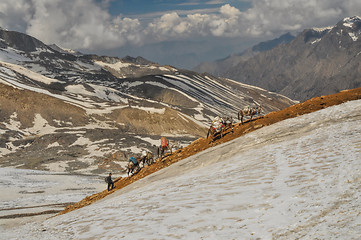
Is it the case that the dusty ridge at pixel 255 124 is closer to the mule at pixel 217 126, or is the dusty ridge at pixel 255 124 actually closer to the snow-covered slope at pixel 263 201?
the mule at pixel 217 126

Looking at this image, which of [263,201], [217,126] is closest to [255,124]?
[217,126]

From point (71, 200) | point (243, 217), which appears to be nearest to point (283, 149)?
point (243, 217)

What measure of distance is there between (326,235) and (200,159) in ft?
55.2

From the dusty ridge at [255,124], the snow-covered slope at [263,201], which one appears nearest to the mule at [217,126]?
the dusty ridge at [255,124]

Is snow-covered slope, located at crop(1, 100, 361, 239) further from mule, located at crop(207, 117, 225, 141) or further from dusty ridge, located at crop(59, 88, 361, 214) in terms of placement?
mule, located at crop(207, 117, 225, 141)

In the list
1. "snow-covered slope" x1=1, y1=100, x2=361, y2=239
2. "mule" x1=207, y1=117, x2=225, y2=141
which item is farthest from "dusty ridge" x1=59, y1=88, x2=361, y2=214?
"snow-covered slope" x1=1, y1=100, x2=361, y2=239

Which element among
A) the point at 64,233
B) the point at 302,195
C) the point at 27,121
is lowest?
the point at 64,233

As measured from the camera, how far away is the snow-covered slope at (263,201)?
29.1ft

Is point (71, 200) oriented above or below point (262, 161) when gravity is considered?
below

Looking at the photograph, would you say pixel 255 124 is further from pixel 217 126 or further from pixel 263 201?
pixel 263 201

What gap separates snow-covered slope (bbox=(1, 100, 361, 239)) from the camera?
8.87 metres

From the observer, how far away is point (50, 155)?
93.1 m

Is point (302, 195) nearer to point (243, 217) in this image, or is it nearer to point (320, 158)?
point (243, 217)

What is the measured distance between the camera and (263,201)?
437 inches
